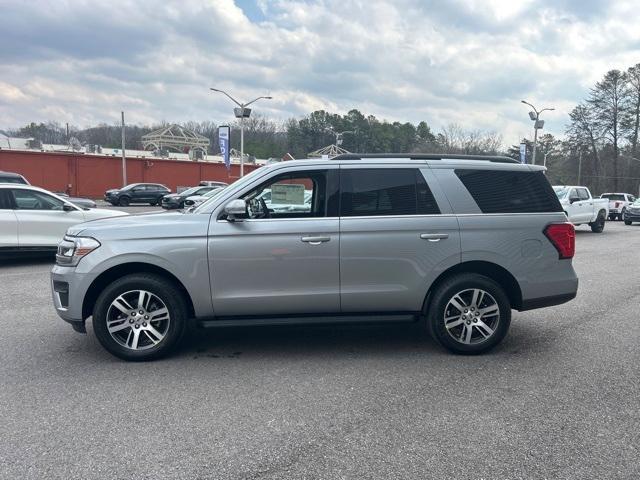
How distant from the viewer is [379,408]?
3.87 meters

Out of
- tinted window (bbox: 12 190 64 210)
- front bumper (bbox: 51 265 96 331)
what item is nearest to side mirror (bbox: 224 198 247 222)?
front bumper (bbox: 51 265 96 331)

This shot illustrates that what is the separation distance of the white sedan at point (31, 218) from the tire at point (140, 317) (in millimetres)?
6393

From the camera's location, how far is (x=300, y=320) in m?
4.88

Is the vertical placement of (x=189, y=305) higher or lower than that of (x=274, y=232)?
lower

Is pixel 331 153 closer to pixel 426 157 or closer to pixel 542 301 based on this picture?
pixel 426 157

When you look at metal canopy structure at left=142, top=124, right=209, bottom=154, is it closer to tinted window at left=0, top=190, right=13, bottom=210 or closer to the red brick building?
the red brick building

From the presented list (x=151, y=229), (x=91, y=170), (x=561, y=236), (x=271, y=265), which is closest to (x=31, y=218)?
(x=151, y=229)

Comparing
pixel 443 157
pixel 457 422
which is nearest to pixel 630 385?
pixel 457 422

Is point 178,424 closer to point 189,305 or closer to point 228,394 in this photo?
point 228,394

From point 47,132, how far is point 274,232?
374 feet

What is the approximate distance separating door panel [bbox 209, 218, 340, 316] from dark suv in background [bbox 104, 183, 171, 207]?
32.1 m

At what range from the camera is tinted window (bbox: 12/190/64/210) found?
1015 cm

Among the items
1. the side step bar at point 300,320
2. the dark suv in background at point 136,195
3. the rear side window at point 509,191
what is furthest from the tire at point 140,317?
the dark suv in background at point 136,195

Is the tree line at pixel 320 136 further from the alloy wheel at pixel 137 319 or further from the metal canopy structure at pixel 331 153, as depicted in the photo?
the alloy wheel at pixel 137 319
